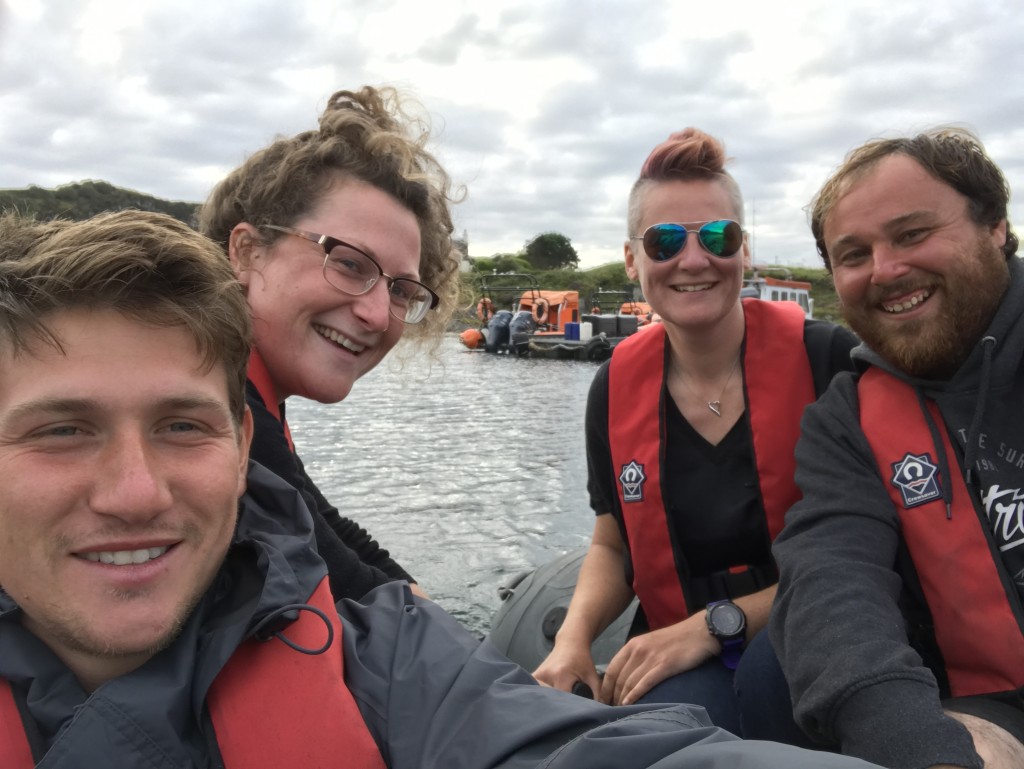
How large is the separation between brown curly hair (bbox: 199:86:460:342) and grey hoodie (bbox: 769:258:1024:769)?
1232 millimetres

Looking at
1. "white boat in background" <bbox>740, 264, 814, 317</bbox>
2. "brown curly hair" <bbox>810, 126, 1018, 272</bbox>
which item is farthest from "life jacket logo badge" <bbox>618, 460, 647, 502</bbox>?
"white boat in background" <bbox>740, 264, 814, 317</bbox>

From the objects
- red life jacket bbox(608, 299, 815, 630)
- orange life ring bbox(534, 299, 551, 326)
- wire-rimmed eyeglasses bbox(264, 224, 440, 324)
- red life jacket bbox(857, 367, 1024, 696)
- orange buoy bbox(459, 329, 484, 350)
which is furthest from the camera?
orange life ring bbox(534, 299, 551, 326)

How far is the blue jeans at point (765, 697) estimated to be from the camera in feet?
6.52

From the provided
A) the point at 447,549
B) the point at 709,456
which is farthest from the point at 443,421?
the point at 709,456

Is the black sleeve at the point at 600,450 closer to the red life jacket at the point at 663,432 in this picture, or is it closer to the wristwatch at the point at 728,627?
the red life jacket at the point at 663,432

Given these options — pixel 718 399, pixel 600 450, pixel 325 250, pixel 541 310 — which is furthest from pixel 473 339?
pixel 325 250

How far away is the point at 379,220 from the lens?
2.10 metres

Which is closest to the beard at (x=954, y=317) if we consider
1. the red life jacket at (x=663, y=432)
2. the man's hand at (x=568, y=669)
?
the red life jacket at (x=663, y=432)

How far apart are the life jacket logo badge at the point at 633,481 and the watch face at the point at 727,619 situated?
40 cm

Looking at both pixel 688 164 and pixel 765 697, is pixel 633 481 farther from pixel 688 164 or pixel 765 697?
pixel 688 164

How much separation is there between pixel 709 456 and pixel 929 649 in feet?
2.58

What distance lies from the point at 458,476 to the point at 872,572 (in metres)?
7.13

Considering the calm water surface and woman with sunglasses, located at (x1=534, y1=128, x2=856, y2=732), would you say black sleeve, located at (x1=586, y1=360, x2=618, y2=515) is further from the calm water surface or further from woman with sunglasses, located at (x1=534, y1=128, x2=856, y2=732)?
the calm water surface

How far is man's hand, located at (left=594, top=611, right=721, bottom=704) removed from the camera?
7.27ft
